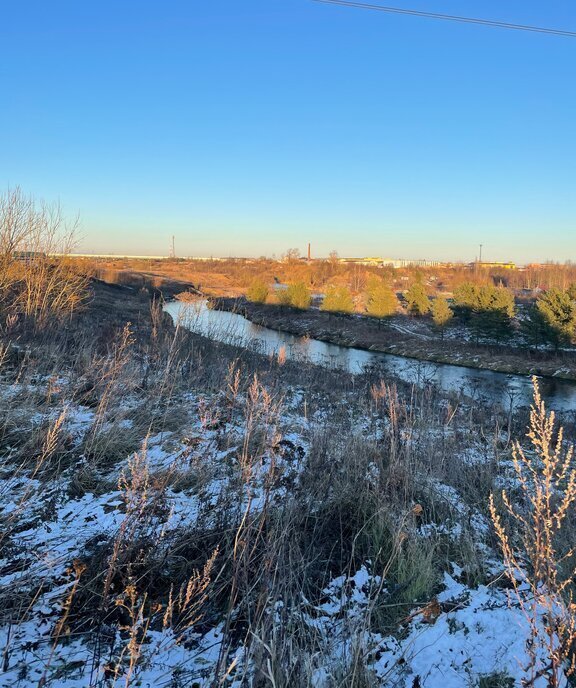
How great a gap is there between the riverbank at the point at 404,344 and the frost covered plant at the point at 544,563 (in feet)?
51.2

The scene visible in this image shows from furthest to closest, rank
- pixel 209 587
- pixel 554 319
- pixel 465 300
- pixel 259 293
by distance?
pixel 259 293 → pixel 465 300 → pixel 554 319 → pixel 209 587

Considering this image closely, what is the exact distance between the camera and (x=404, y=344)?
31062mm

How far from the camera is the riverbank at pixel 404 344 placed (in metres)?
25.1

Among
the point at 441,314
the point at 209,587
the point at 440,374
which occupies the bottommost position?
the point at 440,374

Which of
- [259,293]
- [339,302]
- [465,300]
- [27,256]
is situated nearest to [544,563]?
[27,256]

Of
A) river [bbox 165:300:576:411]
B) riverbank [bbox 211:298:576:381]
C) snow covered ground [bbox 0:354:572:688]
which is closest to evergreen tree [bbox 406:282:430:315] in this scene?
riverbank [bbox 211:298:576:381]

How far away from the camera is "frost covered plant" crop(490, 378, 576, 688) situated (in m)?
1.74

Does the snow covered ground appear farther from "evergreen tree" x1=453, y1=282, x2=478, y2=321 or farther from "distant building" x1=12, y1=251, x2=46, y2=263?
"evergreen tree" x1=453, y1=282, x2=478, y2=321

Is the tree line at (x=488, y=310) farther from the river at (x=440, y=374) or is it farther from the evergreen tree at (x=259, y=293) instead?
the evergreen tree at (x=259, y=293)

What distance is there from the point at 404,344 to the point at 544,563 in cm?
3011

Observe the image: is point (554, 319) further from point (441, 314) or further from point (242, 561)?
point (242, 561)

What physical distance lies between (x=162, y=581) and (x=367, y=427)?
4.22 metres

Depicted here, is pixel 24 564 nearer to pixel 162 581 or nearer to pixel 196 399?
pixel 162 581

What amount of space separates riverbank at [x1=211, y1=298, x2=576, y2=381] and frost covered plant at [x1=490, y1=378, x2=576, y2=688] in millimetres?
15608
